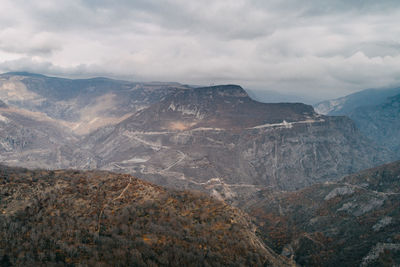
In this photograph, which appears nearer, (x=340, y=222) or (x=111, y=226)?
(x=111, y=226)

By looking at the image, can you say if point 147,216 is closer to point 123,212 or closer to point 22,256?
point 123,212

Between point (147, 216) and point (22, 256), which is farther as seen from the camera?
point (147, 216)

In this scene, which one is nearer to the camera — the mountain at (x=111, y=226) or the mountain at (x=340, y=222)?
the mountain at (x=111, y=226)

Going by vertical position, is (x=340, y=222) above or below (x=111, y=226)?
below

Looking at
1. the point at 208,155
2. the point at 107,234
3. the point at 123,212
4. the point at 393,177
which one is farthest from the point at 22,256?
the point at 208,155

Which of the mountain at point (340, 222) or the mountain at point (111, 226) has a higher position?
the mountain at point (111, 226)
